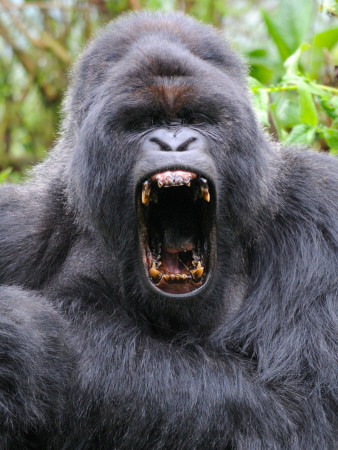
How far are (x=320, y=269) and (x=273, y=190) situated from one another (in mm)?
460

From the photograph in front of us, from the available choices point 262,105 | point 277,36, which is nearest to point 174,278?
point 262,105

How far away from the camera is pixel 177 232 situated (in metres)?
3.56

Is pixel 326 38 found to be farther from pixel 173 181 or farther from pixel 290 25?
pixel 173 181

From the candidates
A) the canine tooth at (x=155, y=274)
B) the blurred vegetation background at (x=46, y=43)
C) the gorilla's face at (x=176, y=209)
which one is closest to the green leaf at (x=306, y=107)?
the gorilla's face at (x=176, y=209)

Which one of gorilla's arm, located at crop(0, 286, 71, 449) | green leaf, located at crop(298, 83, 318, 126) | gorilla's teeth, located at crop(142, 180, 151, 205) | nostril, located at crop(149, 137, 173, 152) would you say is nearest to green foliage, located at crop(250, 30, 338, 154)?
green leaf, located at crop(298, 83, 318, 126)

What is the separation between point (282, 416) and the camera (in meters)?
3.23

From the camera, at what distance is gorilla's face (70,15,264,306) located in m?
3.34

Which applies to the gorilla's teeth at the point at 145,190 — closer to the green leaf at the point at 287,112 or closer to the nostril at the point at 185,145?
the nostril at the point at 185,145

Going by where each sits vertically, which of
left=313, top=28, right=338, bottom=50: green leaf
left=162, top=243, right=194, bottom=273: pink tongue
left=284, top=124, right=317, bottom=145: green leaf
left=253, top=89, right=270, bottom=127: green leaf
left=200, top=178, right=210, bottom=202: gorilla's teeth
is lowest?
left=162, top=243, right=194, bottom=273: pink tongue

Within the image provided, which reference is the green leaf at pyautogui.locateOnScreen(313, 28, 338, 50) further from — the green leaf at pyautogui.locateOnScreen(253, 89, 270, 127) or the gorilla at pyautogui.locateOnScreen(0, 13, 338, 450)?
the gorilla at pyautogui.locateOnScreen(0, 13, 338, 450)

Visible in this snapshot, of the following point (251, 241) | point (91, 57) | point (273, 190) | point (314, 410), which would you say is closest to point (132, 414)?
point (314, 410)

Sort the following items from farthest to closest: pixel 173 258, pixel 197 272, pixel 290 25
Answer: pixel 290 25, pixel 173 258, pixel 197 272

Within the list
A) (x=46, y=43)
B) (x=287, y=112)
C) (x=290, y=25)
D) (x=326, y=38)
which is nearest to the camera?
(x=287, y=112)

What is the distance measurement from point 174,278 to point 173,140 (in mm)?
617
